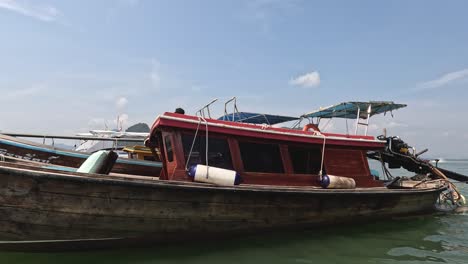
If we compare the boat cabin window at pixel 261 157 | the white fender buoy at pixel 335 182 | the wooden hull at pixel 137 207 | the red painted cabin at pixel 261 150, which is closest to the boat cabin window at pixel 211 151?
the red painted cabin at pixel 261 150

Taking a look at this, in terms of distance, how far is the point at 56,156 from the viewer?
8805 millimetres

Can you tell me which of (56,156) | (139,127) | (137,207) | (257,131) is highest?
(139,127)

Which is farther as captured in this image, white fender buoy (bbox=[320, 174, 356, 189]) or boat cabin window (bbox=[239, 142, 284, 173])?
white fender buoy (bbox=[320, 174, 356, 189])

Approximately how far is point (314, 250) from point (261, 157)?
1.99m

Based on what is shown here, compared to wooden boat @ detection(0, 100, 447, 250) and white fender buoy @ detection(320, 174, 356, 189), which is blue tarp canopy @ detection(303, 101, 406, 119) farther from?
white fender buoy @ detection(320, 174, 356, 189)

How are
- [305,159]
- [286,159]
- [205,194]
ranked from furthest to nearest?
[305,159] < [286,159] < [205,194]

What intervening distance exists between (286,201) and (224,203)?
1.29 m

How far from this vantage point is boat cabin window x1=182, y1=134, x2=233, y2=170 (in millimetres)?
5887

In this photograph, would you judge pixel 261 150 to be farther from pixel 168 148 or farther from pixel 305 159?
pixel 168 148

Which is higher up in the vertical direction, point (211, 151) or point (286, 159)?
point (211, 151)

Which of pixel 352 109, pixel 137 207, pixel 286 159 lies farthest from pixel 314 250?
pixel 352 109

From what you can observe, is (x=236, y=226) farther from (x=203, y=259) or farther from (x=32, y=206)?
(x=32, y=206)

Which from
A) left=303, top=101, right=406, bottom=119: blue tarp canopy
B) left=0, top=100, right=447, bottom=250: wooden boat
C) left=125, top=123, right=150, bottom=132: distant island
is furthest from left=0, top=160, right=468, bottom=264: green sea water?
left=125, top=123, right=150, bottom=132: distant island

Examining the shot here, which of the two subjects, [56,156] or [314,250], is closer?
[314,250]
